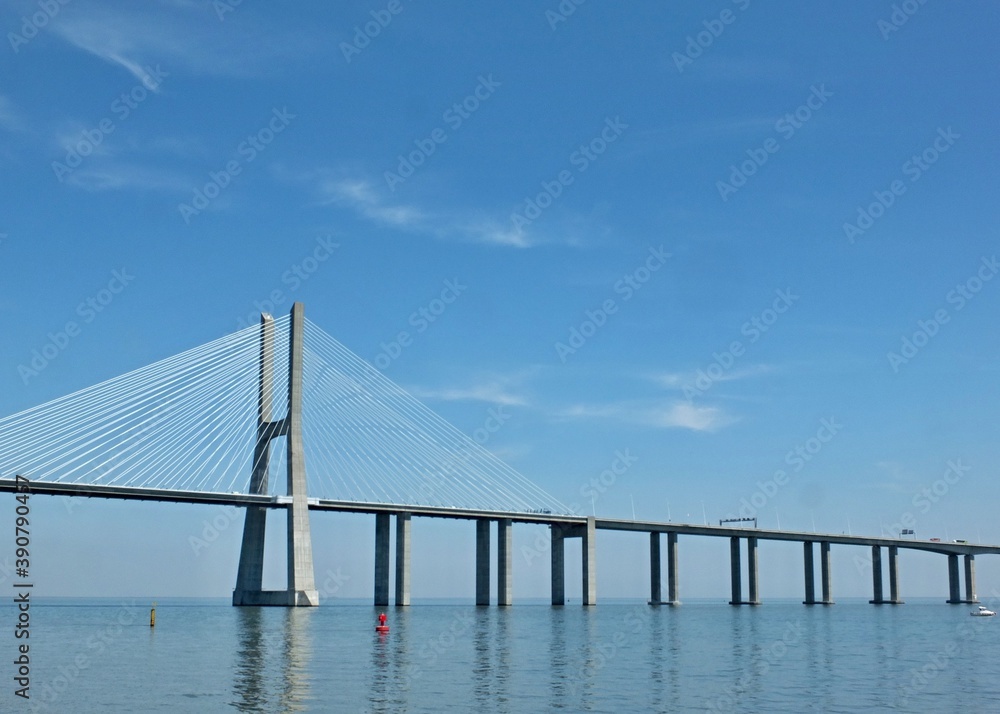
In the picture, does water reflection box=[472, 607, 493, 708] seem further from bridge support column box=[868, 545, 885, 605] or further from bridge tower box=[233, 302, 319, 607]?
bridge support column box=[868, 545, 885, 605]

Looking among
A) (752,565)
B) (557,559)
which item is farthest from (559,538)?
(752,565)

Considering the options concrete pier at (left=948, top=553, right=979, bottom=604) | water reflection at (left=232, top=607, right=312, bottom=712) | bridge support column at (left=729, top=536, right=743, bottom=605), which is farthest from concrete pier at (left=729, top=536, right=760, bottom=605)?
water reflection at (left=232, top=607, right=312, bottom=712)

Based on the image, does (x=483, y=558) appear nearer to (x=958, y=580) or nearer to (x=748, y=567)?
(x=748, y=567)

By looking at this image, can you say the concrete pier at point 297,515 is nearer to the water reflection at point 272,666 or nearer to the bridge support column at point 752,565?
the water reflection at point 272,666

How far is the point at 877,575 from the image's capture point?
173 meters

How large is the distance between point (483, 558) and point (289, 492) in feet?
121

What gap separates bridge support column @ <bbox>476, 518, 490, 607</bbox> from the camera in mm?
117000

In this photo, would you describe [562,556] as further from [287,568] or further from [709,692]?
[709,692]

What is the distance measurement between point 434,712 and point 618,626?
54.9 meters

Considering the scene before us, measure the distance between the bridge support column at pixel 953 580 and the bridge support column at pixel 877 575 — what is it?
15.5 meters

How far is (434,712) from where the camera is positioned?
101 ft

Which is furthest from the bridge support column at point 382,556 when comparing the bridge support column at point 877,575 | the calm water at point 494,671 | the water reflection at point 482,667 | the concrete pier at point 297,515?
the bridge support column at point 877,575

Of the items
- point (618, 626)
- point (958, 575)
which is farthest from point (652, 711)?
point (958, 575)

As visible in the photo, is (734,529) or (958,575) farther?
(958,575)
